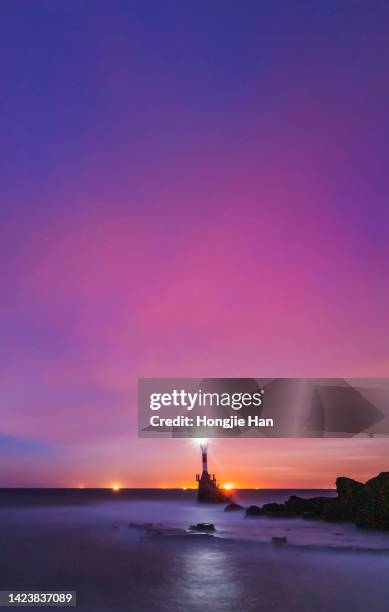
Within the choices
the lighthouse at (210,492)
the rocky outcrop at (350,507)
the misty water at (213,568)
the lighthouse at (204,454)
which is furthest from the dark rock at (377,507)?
the lighthouse at (210,492)

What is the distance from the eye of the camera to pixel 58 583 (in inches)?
1147

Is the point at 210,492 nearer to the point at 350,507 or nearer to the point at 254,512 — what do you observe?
the point at 254,512

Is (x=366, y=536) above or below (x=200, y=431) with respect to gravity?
below

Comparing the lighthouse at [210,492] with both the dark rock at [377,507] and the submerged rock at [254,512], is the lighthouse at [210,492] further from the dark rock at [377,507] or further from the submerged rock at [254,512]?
the dark rock at [377,507]

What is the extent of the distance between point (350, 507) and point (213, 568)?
23691 mm

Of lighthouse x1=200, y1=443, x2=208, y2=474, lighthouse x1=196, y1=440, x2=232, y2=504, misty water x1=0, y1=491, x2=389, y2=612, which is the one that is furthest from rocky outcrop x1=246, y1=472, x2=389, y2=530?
lighthouse x1=196, y1=440, x2=232, y2=504

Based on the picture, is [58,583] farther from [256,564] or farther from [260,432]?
[260,432]

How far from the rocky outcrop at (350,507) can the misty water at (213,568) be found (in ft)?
4.41

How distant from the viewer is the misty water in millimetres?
24922

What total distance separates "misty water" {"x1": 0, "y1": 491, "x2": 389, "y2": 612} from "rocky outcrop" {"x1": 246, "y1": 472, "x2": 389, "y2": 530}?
4.41ft

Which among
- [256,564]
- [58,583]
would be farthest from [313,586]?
[58,583]

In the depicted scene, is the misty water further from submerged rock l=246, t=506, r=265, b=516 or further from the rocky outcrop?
submerged rock l=246, t=506, r=265, b=516

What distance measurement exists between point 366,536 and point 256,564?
13.9 metres

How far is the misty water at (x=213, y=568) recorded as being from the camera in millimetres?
24922
